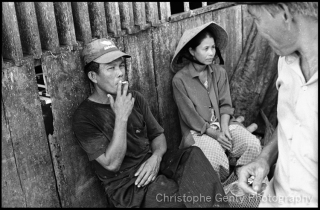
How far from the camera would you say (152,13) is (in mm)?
3686

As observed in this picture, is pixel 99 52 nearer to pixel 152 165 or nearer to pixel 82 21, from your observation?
pixel 82 21

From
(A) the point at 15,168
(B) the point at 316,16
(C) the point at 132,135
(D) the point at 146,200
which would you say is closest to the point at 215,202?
(D) the point at 146,200

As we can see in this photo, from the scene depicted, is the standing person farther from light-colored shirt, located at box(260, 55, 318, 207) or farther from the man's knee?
the man's knee

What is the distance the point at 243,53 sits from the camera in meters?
5.04

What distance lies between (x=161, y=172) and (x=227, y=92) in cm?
145

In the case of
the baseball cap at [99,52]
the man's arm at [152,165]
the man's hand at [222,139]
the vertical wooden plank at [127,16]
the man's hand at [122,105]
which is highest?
the vertical wooden plank at [127,16]

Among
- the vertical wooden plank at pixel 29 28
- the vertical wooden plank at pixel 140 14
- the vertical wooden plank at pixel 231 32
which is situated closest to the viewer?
the vertical wooden plank at pixel 29 28

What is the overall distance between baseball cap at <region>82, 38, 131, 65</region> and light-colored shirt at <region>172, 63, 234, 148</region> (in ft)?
3.93

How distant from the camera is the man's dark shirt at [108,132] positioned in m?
2.99

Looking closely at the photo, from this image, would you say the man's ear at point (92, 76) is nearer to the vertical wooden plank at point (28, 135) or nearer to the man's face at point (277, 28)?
the vertical wooden plank at point (28, 135)

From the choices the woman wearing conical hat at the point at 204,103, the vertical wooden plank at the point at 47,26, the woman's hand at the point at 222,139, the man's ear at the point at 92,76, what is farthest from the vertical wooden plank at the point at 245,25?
the vertical wooden plank at the point at 47,26

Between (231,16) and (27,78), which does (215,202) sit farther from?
(231,16)

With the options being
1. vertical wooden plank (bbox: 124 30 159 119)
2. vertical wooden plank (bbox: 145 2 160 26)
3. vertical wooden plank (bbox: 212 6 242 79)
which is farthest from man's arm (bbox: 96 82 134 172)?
vertical wooden plank (bbox: 212 6 242 79)

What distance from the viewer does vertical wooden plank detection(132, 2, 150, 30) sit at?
3514 millimetres
